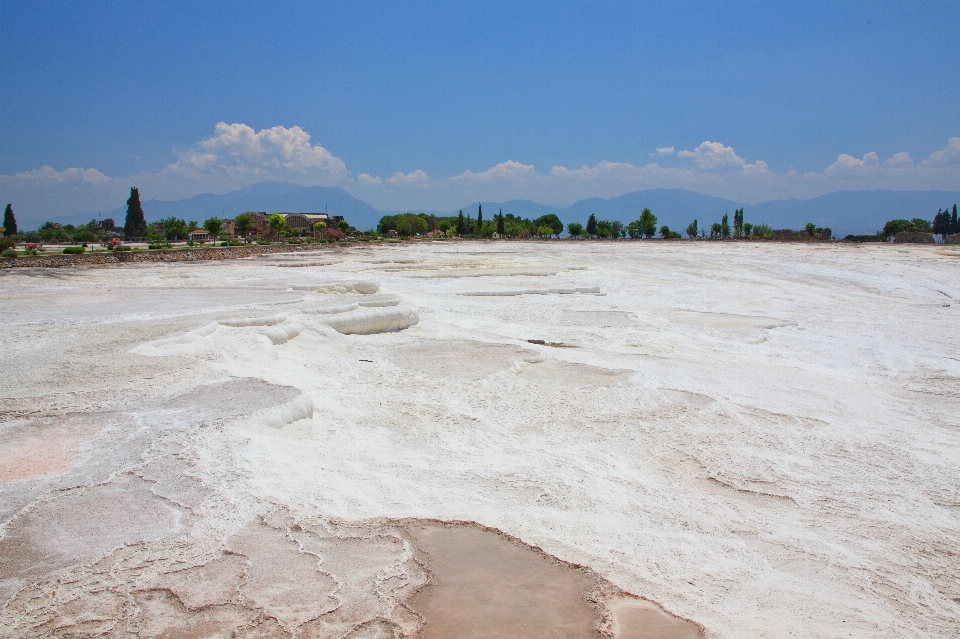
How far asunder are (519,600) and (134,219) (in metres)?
75.7

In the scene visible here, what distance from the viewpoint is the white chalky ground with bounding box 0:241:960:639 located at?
11.2ft

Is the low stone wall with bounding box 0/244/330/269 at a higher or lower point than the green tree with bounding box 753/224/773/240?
lower

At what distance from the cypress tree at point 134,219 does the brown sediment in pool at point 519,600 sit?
A: 7155 cm

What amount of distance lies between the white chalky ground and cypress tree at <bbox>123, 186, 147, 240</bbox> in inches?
2391

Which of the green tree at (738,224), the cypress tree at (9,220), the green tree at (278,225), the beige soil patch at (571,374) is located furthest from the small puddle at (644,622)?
the green tree at (738,224)

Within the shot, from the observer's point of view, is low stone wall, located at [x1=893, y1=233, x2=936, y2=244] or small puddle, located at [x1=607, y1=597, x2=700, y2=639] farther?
low stone wall, located at [x1=893, y1=233, x2=936, y2=244]

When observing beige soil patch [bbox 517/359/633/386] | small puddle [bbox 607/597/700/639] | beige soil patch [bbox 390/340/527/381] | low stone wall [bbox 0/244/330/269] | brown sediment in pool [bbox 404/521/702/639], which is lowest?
small puddle [bbox 607/597/700/639]

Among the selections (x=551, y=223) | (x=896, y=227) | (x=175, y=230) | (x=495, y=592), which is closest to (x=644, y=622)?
(x=495, y=592)

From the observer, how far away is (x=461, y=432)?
21.7 feet

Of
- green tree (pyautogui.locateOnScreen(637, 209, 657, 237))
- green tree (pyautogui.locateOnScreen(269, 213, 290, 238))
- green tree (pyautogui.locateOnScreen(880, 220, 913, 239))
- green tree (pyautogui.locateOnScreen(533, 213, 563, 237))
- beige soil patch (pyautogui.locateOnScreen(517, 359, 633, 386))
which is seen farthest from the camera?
green tree (pyautogui.locateOnScreen(533, 213, 563, 237))

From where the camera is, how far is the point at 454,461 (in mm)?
5684

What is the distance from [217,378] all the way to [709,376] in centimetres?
653

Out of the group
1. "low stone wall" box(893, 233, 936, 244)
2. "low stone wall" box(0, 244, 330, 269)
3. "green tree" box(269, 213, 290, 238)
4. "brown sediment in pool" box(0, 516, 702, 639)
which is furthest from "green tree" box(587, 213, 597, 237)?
"brown sediment in pool" box(0, 516, 702, 639)

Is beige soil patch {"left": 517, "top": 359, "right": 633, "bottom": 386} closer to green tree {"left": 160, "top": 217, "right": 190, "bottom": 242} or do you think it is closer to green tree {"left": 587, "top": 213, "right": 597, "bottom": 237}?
green tree {"left": 160, "top": 217, "right": 190, "bottom": 242}
